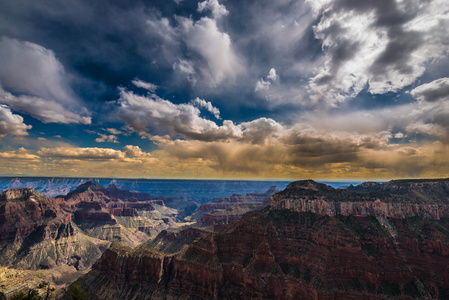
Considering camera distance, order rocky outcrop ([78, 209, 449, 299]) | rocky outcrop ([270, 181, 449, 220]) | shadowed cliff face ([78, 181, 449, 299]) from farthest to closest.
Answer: rocky outcrop ([270, 181, 449, 220]) → shadowed cliff face ([78, 181, 449, 299]) → rocky outcrop ([78, 209, 449, 299])

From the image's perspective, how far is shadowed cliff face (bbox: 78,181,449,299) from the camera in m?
89.5

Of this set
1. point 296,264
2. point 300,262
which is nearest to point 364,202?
point 300,262

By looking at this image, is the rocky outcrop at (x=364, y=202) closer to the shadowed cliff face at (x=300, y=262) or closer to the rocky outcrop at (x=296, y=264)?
the shadowed cliff face at (x=300, y=262)

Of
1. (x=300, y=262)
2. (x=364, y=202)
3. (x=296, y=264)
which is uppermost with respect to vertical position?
(x=364, y=202)

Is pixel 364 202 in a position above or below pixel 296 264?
above

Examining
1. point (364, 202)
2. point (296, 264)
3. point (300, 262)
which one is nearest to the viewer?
point (300, 262)

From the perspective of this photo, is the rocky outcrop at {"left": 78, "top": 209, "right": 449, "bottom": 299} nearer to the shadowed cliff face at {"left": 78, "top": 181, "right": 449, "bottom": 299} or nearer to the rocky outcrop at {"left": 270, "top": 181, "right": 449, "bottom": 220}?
the shadowed cliff face at {"left": 78, "top": 181, "right": 449, "bottom": 299}

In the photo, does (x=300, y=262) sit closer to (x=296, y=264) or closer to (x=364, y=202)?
(x=296, y=264)

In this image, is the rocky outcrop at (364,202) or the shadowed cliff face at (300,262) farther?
the rocky outcrop at (364,202)

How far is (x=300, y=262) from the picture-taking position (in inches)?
3883

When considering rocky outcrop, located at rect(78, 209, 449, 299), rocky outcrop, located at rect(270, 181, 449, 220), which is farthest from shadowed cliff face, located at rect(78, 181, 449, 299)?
rocky outcrop, located at rect(270, 181, 449, 220)

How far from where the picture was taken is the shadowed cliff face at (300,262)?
294 feet

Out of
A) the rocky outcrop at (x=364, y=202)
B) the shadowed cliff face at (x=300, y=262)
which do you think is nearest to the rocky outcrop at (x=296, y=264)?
the shadowed cliff face at (x=300, y=262)

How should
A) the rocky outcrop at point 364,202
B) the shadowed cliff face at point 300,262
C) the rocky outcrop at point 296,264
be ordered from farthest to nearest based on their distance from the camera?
1. the rocky outcrop at point 364,202
2. the shadowed cliff face at point 300,262
3. the rocky outcrop at point 296,264
